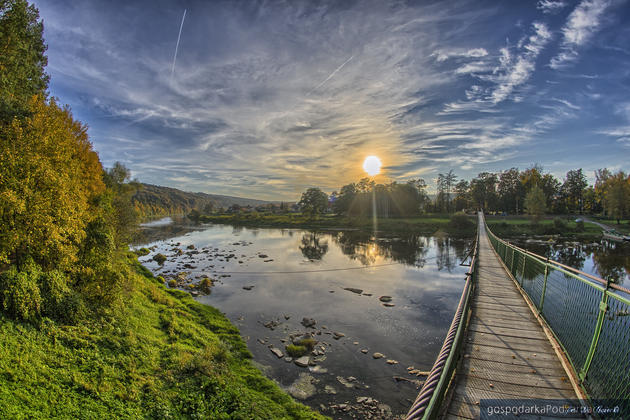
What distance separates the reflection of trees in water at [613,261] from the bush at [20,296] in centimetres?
4029

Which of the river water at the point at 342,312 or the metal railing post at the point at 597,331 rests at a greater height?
the metal railing post at the point at 597,331

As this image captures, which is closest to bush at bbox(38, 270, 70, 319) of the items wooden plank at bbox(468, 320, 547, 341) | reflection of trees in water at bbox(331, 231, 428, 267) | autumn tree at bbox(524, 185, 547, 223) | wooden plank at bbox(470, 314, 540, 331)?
wooden plank at bbox(468, 320, 547, 341)

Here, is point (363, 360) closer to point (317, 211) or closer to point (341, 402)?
point (341, 402)

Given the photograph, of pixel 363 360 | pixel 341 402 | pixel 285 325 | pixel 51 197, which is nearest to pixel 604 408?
pixel 341 402

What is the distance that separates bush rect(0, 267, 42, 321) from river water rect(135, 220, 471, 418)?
7.96m

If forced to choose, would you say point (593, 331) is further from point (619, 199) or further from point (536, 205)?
point (619, 199)

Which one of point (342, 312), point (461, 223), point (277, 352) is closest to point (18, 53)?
point (277, 352)

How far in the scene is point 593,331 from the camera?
16.7ft

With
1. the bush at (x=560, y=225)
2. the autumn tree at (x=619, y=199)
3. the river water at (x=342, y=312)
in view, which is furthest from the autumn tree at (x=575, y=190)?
the river water at (x=342, y=312)

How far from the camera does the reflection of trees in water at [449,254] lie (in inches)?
1209

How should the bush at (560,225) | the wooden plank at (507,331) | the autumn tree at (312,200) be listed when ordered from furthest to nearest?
1. the autumn tree at (312,200)
2. the bush at (560,225)
3. the wooden plank at (507,331)

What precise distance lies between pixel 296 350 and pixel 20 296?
32.1 ft

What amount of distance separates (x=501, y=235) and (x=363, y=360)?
57274mm

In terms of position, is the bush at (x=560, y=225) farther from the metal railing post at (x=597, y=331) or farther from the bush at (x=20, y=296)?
the bush at (x=20, y=296)
